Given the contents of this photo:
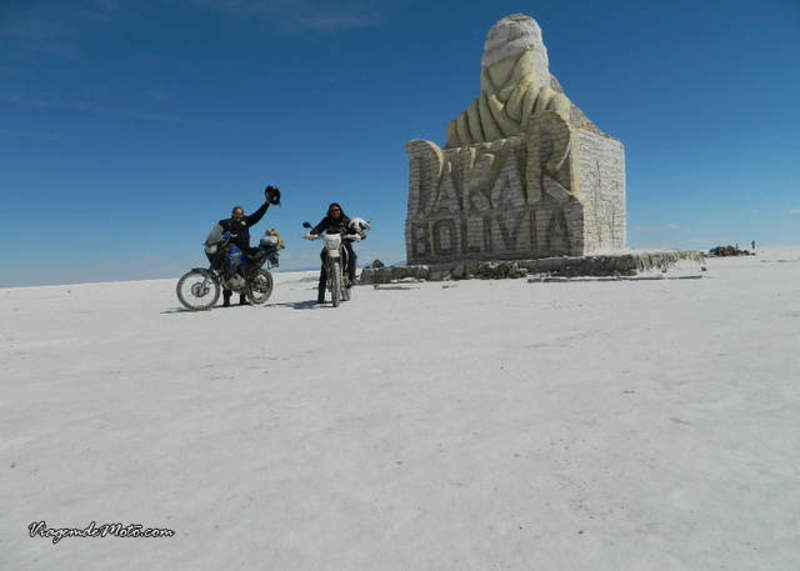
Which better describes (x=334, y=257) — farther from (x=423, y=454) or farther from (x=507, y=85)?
(x=507, y=85)

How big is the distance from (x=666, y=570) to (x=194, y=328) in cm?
535

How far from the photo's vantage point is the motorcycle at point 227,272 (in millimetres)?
7555

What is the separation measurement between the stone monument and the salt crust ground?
8.81 metres

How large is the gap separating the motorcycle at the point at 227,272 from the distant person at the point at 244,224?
0.23 feet

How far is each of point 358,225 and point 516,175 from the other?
6555 millimetres

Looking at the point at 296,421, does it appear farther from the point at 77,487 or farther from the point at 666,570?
the point at 666,570

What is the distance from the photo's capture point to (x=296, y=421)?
2250 mm

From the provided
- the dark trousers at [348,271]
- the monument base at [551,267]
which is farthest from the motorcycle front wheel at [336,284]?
the monument base at [551,267]

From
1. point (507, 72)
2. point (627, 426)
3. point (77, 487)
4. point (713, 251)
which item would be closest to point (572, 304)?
point (627, 426)

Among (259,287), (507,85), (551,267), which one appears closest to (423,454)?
(259,287)

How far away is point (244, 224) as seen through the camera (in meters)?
7.79

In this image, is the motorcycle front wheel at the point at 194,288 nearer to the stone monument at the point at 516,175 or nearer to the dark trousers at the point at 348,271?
the dark trousers at the point at 348,271

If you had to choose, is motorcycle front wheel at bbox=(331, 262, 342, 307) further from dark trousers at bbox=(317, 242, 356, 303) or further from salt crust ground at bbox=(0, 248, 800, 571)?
salt crust ground at bbox=(0, 248, 800, 571)

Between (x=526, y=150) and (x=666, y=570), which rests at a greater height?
(x=526, y=150)
